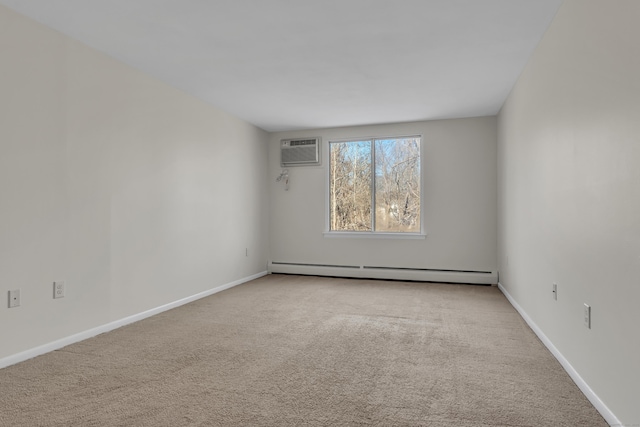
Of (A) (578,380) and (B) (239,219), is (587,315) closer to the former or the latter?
(A) (578,380)

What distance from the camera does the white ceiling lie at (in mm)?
2541

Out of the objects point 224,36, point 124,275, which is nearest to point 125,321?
point 124,275

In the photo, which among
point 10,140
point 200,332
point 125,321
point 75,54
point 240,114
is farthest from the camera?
point 240,114

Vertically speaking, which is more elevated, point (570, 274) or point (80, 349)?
point (570, 274)

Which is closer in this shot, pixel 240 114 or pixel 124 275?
pixel 124 275

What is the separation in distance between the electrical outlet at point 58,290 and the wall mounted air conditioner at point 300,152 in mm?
3852

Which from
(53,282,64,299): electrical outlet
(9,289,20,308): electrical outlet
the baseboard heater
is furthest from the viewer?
the baseboard heater

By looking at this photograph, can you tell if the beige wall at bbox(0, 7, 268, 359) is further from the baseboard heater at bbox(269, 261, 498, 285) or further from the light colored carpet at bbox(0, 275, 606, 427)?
the baseboard heater at bbox(269, 261, 498, 285)

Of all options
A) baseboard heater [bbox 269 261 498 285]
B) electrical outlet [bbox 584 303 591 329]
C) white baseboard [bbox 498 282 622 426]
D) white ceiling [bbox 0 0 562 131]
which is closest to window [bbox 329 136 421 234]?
baseboard heater [bbox 269 261 498 285]

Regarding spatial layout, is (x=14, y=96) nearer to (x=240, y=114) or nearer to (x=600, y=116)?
(x=240, y=114)

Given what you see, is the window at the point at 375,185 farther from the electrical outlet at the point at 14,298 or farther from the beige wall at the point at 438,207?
the electrical outlet at the point at 14,298

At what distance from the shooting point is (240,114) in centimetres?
523

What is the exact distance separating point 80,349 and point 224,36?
249cm

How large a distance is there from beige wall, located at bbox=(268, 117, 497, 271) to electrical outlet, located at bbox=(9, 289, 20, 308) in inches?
157
